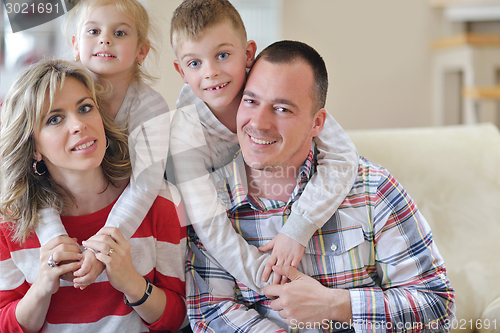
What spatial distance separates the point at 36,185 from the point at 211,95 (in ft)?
1.33

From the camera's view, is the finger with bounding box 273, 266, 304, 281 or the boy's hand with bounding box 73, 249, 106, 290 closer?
the boy's hand with bounding box 73, 249, 106, 290

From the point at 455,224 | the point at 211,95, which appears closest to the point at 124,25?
the point at 211,95

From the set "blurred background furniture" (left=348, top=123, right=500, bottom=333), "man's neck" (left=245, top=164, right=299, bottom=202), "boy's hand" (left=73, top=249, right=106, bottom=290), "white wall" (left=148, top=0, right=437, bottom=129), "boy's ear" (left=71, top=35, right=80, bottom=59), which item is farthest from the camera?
"white wall" (left=148, top=0, right=437, bottom=129)

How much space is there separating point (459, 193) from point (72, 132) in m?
1.09

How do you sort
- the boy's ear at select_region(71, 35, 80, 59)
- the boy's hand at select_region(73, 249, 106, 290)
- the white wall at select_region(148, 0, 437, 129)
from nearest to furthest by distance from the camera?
the boy's hand at select_region(73, 249, 106, 290) → the boy's ear at select_region(71, 35, 80, 59) → the white wall at select_region(148, 0, 437, 129)

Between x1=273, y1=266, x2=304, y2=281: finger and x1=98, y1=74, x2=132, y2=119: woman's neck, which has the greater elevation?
x1=98, y1=74, x2=132, y2=119: woman's neck

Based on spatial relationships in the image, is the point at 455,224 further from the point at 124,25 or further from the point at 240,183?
the point at 124,25

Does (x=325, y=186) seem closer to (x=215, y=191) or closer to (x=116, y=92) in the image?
(x=215, y=191)

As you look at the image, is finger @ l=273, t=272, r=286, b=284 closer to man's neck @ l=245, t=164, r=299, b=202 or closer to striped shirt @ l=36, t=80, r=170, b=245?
man's neck @ l=245, t=164, r=299, b=202

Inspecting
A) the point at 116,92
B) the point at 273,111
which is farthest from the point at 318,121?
the point at 116,92

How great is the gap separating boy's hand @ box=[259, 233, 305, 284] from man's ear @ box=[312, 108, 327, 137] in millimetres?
262

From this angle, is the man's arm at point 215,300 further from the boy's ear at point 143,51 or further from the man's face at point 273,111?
the boy's ear at point 143,51

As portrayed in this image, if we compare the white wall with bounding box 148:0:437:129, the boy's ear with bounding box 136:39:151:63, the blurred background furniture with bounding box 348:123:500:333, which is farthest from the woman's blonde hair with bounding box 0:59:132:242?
the white wall with bounding box 148:0:437:129

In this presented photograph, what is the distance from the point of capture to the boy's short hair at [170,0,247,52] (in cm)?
90
